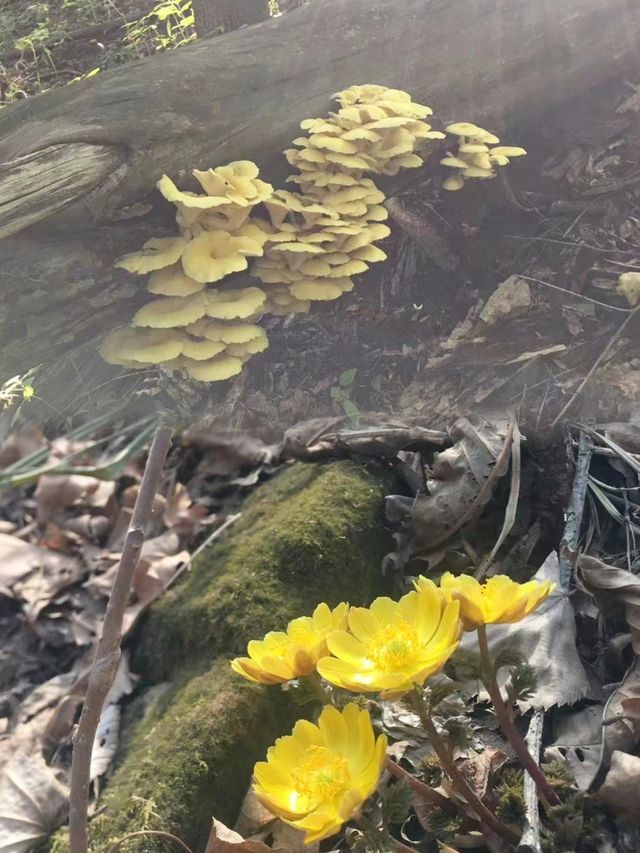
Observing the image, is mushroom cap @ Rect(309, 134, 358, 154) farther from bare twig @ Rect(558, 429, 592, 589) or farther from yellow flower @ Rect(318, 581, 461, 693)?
yellow flower @ Rect(318, 581, 461, 693)

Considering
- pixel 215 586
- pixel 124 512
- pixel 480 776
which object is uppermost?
pixel 480 776

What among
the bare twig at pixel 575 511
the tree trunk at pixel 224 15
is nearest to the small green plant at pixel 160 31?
the tree trunk at pixel 224 15

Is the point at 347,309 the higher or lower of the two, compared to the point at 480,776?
higher

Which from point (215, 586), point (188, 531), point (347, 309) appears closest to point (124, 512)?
point (188, 531)

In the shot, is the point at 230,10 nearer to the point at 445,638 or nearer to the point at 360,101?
the point at 360,101

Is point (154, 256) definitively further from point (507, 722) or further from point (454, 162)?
point (507, 722)

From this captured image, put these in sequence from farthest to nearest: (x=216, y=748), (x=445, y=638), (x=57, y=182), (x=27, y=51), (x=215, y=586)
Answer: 1. (x=27, y=51)
2. (x=57, y=182)
3. (x=215, y=586)
4. (x=216, y=748)
5. (x=445, y=638)
